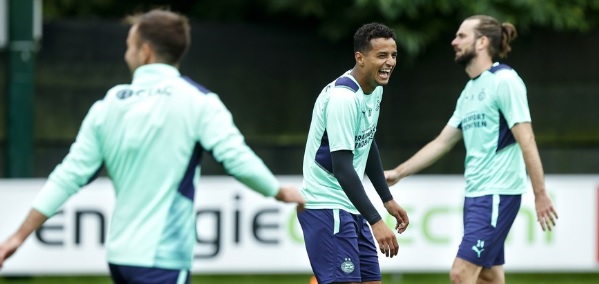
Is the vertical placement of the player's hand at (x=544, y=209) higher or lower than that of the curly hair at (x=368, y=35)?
lower

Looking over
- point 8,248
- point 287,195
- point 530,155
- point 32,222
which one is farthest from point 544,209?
point 8,248

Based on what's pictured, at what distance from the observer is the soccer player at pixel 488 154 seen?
7359mm

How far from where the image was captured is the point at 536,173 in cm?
708

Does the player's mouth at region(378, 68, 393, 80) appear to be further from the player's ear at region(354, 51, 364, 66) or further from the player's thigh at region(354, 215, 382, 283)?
the player's thigh at region(354, 215, 382, 283)

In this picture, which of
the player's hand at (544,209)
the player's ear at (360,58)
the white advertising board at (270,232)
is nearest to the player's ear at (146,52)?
the player's ear at (360,58)

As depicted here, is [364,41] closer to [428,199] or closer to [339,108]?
[339,108]

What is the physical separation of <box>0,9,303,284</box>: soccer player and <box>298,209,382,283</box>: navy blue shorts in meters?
1.62

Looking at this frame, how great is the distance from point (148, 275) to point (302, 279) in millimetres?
7032

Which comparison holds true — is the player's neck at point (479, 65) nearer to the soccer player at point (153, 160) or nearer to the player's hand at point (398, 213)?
the player's hand at point (398, 213)

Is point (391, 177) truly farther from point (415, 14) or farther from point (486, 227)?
point (415, 14)

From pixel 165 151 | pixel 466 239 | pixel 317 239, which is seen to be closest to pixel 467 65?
pixel 466 239

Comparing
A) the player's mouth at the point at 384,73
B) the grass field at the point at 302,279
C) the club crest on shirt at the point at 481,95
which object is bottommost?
the grass field at the point at 302,279

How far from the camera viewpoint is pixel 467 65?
764cm

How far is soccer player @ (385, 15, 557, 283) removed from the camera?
736cm
